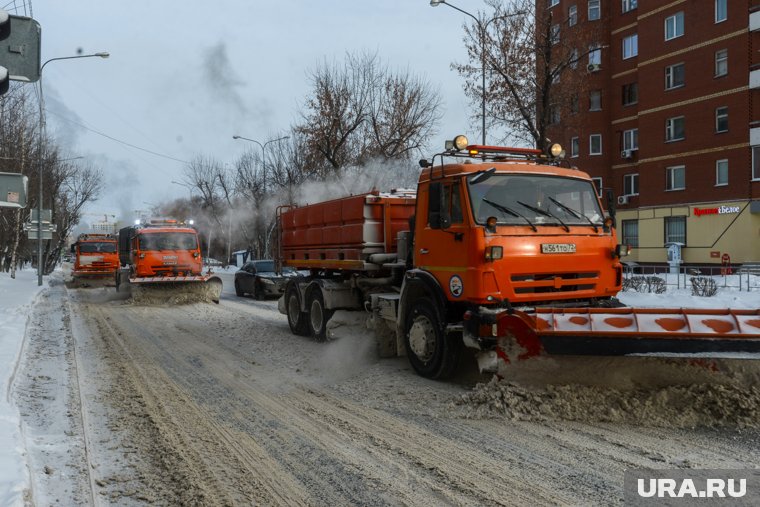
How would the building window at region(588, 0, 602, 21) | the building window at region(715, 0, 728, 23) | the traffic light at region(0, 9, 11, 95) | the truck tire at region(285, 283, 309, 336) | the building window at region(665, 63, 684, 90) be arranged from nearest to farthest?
the traffic light at region(0, 9, 11, 95), the truck tire at region(285, 283, 309, 336), the building window at region(715, 0, 728, 23), the building window at region(665, 63, 684, 90), the building window at region(588, 0, 602, 21)

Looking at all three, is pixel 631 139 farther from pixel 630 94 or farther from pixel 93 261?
pixel 93 261

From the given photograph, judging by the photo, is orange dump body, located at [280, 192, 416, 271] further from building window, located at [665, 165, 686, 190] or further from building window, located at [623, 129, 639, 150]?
building window, located at [623, 129, 639, 150]

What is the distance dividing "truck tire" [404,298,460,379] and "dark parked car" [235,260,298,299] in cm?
1242

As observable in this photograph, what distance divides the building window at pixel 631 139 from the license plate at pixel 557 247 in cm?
3095

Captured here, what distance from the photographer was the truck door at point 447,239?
21.8ft

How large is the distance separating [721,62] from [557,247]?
91.0ft

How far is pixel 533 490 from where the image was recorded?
3994mm

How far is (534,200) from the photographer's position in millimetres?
6996

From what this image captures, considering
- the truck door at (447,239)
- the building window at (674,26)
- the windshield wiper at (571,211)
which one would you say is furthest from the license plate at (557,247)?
the building window at (674,26)

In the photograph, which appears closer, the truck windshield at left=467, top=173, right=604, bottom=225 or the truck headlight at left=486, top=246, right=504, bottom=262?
the truck headlight at left=486, top=246, right=504, bottom=262

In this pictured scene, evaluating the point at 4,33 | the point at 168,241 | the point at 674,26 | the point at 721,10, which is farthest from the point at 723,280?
the point at 4,33

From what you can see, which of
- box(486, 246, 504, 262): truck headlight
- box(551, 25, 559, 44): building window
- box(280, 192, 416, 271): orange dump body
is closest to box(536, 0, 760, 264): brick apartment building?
box(551, 25, 559, 44): building window

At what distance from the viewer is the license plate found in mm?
6635

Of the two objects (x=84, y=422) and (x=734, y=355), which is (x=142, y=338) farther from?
(x=734, y=355)
